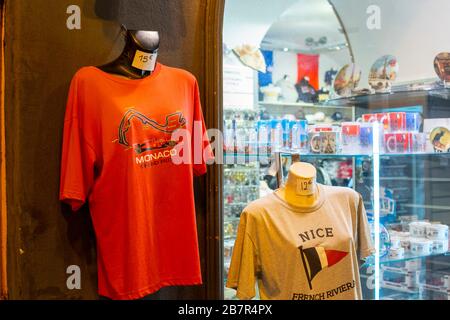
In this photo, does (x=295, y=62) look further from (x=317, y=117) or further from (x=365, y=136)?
(x=365, y=136)

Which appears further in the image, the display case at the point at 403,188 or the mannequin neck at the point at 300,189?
the display case at the point at 403,188

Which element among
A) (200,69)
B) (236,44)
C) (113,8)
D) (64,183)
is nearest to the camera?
(64,183)

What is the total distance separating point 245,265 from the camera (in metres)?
1.77

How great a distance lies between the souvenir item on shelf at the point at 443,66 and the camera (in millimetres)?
2863

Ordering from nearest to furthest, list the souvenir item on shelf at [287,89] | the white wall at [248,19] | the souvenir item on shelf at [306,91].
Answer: the white wall at [248,19] → the souvenir item on shelf at [287,89] → the souvenir item on shelf at [306,91]

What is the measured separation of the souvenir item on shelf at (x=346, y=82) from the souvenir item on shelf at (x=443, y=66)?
0.48 m

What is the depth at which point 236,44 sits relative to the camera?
138 inches

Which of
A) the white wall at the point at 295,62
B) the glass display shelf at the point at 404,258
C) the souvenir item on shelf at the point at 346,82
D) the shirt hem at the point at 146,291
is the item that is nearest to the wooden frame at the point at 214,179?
the shirt hem at the point at 146,291

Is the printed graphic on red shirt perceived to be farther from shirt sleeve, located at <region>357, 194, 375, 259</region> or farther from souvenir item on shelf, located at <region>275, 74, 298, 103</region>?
souvenir item on shelf, located at <region>275, 74, 298, 103</region>

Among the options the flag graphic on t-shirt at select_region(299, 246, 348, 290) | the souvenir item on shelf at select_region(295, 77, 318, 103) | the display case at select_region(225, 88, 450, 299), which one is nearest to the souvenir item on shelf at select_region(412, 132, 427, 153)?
the display case at select_region(225, 88, 450, 299)

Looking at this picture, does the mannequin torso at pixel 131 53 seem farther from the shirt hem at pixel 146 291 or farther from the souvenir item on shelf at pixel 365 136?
the souvenir item on shelf at pixel 365 136

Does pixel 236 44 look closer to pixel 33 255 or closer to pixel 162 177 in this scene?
pixel 162 177

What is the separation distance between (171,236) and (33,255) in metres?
0.52

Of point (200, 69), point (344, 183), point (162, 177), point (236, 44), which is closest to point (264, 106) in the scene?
point (236, 44)
